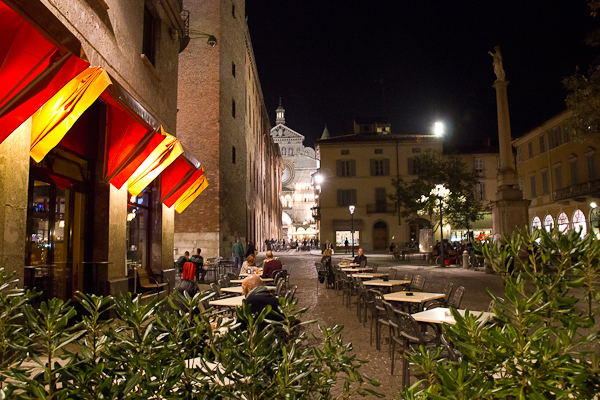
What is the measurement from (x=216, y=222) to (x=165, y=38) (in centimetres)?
1163

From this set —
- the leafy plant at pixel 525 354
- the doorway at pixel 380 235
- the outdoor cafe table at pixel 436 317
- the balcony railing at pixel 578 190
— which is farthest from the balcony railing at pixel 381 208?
the leafy plant at pixel 525 354

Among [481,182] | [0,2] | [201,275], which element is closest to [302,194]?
[481,182]

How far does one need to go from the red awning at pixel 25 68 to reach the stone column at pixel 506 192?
1546 cm

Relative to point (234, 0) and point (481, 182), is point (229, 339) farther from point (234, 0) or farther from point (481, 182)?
point (481, 182)

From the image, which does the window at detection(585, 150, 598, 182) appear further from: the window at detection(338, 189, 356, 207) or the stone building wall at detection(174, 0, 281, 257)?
the stone building wall at detection(174, 0, 281, 257)

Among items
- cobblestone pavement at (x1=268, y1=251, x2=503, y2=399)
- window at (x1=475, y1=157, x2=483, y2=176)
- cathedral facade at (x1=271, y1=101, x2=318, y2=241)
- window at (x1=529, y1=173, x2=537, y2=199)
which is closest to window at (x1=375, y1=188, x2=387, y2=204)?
window at (x1=475, y1=157, x2=483, y2=176)

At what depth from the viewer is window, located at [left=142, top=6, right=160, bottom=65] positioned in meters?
10.7

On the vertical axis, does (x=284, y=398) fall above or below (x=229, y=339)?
below

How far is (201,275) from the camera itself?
1609 cm

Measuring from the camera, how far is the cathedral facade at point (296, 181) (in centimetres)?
8966

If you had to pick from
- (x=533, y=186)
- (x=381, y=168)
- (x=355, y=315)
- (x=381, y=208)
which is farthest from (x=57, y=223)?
(x=533, y=186)

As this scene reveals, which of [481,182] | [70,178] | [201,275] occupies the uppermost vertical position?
[481,182]

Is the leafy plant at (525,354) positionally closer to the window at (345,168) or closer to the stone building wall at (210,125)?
the stone building wall at (210,125)

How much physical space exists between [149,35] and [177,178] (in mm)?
3888
